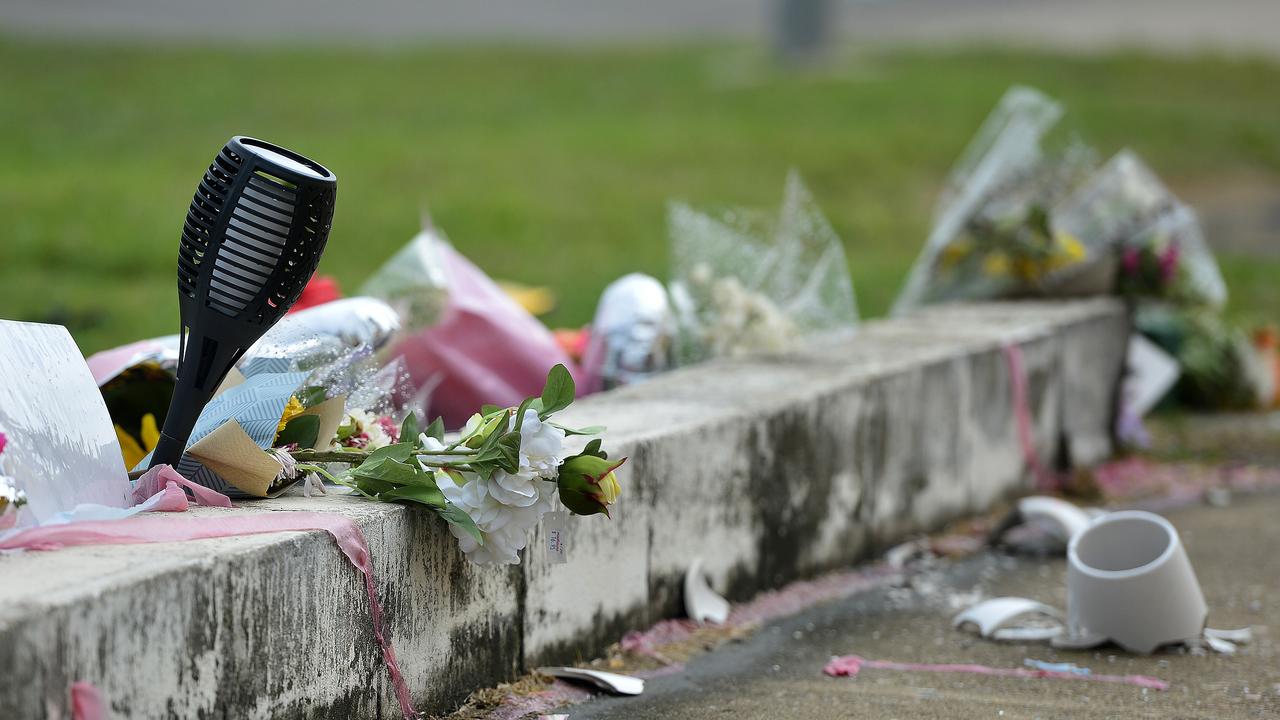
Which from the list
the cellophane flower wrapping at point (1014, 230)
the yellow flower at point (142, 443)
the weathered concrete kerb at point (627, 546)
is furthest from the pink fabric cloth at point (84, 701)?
the cellophane flower wrapping at point (1014, 230)

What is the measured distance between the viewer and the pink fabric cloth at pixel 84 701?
6.72 feet

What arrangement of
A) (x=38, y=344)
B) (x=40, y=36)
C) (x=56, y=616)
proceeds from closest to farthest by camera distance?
(x=56, y=616) → (x=38, y=344) → (x=40, y=36)

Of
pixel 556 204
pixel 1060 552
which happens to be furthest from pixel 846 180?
pixel 1060 552

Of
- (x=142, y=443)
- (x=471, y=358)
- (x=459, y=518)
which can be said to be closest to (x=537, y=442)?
(x=459, y=518)

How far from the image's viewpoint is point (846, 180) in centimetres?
1136

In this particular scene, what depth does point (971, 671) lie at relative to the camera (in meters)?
3.43

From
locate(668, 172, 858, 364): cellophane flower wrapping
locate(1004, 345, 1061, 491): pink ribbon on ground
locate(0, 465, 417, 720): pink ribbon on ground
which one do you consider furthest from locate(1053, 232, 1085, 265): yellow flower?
locate(0, 465, 417, 720): pink ribbon on ground

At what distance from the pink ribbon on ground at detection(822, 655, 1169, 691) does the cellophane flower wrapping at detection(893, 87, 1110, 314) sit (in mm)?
2749

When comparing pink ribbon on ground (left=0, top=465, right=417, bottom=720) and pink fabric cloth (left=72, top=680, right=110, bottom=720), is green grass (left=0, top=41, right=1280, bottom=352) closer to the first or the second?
pink ribbon on ground (left=0, top=465, right=417, bottom=720)

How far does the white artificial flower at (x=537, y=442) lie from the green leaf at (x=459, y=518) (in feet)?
0.46

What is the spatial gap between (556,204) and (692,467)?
256 inches

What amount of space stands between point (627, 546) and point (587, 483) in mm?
773

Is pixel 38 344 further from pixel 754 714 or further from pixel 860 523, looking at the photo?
pixel 860 523

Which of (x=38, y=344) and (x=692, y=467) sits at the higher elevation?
(x=38, y=344)
